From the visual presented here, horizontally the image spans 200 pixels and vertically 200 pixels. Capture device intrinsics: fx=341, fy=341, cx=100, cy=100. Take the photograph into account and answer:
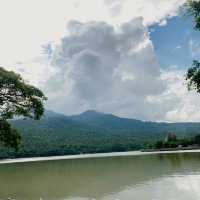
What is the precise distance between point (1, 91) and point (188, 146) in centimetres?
14002

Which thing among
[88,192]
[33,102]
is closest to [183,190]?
[88,192]

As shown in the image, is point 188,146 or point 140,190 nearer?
point 140,190

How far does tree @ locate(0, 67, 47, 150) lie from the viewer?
76.4 ft

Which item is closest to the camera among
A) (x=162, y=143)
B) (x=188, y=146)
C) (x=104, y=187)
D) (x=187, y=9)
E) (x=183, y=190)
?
(x=187, y=9)

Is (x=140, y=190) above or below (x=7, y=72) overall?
below

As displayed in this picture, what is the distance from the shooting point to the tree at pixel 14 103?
23.3 metres

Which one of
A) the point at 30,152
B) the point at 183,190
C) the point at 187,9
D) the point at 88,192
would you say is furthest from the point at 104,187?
the point at 30,152

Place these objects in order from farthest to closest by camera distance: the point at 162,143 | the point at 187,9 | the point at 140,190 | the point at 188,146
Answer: the point at 162,143 < the point at 188,146 < the point at 140,190 < the point at 187,9

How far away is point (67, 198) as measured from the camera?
28969 mm

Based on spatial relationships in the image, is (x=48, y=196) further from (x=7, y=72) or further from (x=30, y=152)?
(x=30, y=152)

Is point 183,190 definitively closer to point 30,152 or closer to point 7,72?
point 7,72

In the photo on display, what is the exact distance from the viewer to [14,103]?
2400 centimetres

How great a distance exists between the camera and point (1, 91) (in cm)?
2322

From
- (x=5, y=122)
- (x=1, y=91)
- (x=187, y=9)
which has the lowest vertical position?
(x=5, y=122)
